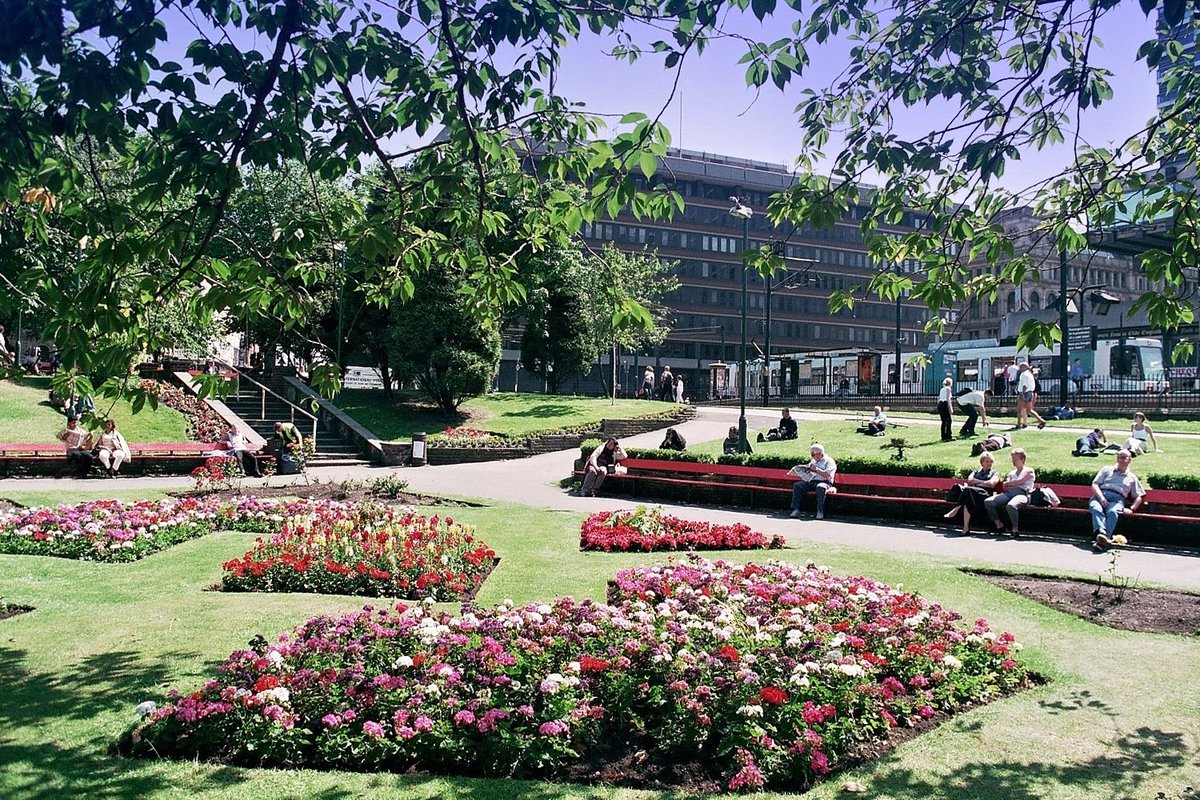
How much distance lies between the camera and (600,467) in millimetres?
17797

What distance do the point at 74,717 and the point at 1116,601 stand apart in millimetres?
8032

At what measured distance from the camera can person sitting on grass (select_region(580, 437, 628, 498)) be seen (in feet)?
57.9

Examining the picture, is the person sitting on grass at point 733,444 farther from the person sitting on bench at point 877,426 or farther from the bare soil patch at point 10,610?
the bare soil patch at point 10,610

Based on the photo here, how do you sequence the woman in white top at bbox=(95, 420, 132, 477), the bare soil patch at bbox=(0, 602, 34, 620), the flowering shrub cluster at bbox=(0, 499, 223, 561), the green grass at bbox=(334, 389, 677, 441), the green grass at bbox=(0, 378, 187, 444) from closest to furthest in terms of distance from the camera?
the bare soil patch at bbox=(0, 602, 34, 620) < the flowering shrub cluster at bbox=(0, 499, 223, 561) < the woman in white top at bbox=(95, 420, 132, 477) < the green grass at bbox=(0, 378, 187, 444) < the green grass at bbox=(334, 389, 677, 441)

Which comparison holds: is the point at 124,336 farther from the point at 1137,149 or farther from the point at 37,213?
the point at 1137,149

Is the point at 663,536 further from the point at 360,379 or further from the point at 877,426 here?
the point at 360,379

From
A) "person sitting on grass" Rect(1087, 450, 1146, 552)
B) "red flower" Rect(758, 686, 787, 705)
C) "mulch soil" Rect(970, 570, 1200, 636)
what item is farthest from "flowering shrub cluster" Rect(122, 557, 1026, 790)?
"person sitting on grass" Rect(1087, 450, 1146, 552)

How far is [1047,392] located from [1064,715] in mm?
32908

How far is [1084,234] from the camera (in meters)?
6.43

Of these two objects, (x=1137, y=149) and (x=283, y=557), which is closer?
(x=1137, y=149)

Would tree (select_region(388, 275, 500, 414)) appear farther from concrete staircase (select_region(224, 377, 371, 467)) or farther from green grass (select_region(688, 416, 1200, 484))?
green grass (select_region(688, 416, 1200, 484))

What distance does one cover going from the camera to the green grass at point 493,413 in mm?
29516

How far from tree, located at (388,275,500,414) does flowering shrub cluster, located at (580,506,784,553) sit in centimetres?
1932

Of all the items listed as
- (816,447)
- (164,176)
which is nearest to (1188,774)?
(164,176)
